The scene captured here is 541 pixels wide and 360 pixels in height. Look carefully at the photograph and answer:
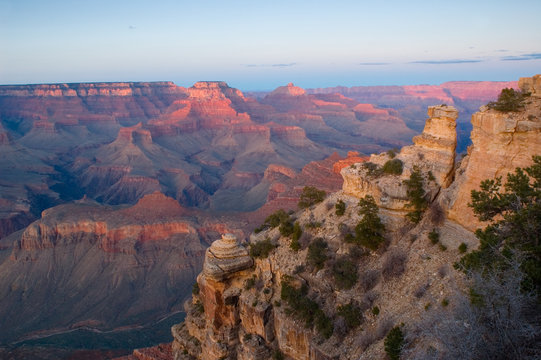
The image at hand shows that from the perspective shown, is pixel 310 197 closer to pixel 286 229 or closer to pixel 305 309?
pixel 286 229

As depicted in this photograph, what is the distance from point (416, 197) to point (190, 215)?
166 ft

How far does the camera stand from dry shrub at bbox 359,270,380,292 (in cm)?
1916

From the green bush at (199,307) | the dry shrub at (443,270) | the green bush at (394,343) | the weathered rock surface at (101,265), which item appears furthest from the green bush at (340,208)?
the weathered rock surface at (101,265)

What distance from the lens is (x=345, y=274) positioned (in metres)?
20.1

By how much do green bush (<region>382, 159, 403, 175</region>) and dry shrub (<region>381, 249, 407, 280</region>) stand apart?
209 inches

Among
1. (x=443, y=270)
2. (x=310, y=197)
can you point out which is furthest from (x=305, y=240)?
(x=443, y=270)

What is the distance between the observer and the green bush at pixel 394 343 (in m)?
14.1

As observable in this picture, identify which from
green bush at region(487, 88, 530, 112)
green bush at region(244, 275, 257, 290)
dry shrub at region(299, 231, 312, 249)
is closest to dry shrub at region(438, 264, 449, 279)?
green bush at region(487, 88, 530, 112)

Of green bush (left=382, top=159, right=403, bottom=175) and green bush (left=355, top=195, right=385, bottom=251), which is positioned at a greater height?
green bush (left=382, top=159, right=403, bottom=175)

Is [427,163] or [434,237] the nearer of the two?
[434,237]

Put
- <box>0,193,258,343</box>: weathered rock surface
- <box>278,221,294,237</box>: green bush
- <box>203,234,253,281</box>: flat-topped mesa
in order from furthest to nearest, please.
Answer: <box>0,193,258,343</box>: weathered rock surface, <box>278,221,294,237</box>: green bush, <box>203,234,253,281</box>: flat-topped mesa

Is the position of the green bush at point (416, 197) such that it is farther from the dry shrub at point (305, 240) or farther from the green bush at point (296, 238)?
the green bush at point (296, 238)

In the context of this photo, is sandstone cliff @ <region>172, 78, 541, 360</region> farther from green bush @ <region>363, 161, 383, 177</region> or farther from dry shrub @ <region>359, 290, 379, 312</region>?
green bush @ <region>363, 161, 383, 177</region>

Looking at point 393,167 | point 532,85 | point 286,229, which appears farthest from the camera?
point 286,229
